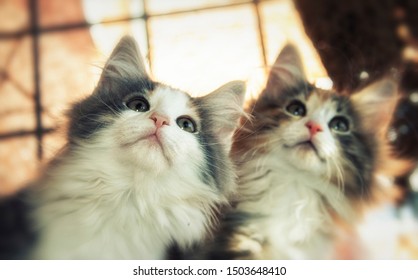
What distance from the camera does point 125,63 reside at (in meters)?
1.27

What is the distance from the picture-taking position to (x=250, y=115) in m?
1.31

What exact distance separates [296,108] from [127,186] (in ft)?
1.71

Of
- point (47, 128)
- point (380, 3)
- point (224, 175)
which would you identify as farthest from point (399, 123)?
point (47, 128)

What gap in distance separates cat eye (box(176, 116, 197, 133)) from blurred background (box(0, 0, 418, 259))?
98 millimetres

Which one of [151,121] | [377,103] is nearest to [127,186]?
[151,121]

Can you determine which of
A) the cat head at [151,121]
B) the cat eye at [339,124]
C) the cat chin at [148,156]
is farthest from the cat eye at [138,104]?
the cat eye at [339,124]

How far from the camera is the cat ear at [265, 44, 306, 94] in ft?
4.48

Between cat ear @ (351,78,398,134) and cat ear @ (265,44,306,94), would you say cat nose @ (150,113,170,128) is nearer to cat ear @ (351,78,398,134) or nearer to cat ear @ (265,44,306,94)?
cat ear @ (265,44,306,94)

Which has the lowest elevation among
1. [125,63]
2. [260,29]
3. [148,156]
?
[148,156]

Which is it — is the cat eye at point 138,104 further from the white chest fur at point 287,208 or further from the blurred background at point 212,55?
the white chest fur at point 287,208

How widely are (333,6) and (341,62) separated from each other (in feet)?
0.68

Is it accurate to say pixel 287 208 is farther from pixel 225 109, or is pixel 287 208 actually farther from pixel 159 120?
pixel 159 120

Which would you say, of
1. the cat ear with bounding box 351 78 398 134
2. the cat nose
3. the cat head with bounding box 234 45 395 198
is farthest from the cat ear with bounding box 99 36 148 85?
the cat ear with bounding box 351 78 398 134
